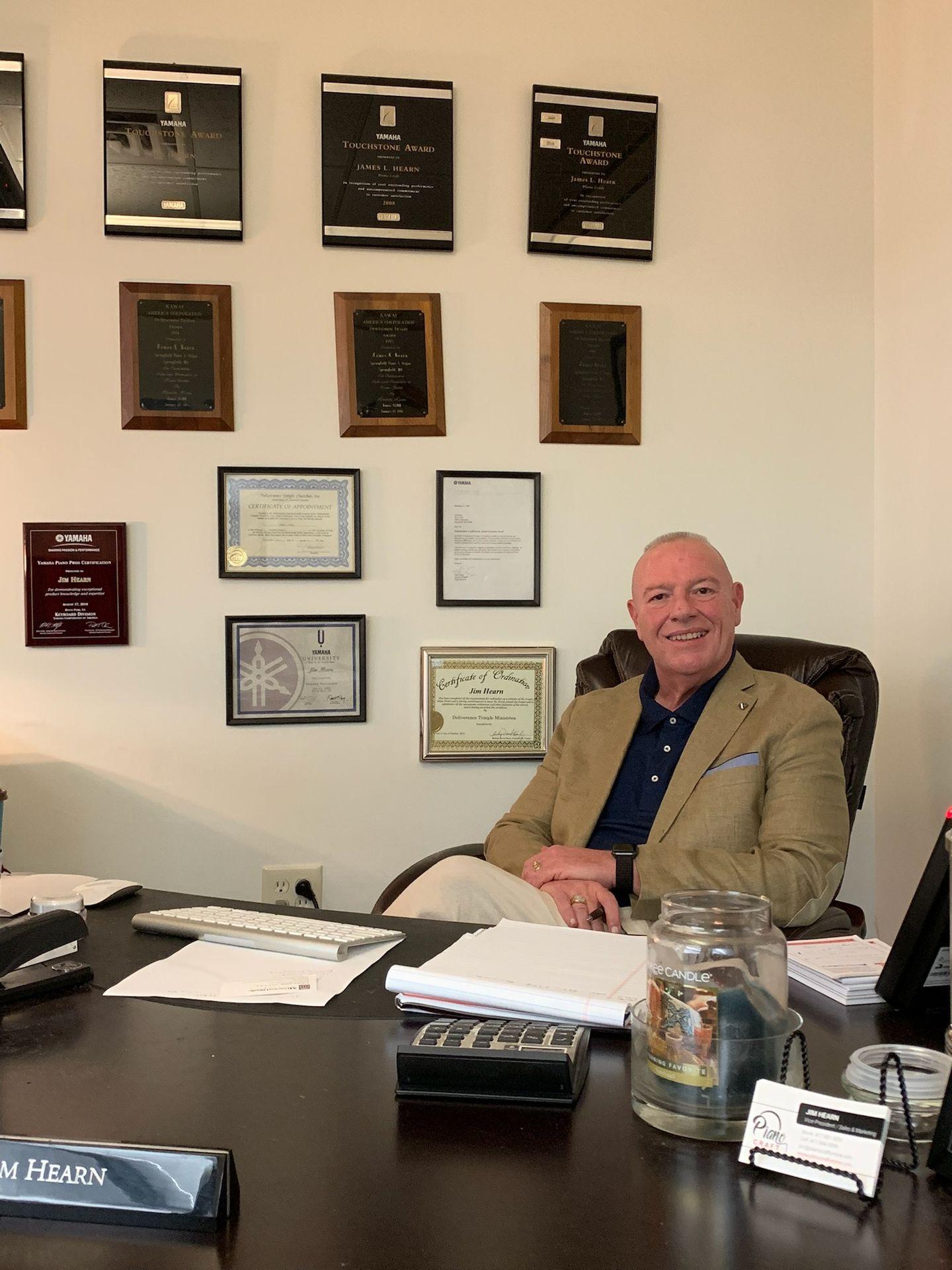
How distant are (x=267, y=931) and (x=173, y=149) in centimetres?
218

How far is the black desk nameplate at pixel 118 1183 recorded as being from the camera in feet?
2.54

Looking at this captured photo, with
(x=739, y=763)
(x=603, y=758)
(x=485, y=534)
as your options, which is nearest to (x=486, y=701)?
(x=485, y=534)

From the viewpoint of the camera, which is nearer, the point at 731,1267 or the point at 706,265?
the point at 731,1267

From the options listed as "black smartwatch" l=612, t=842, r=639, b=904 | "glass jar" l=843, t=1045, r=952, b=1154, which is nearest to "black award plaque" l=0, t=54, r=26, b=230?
"black smartwatch" l=612, t=842, r=639, b=904

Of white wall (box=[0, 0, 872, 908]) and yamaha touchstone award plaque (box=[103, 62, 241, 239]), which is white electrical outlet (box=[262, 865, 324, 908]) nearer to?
white wall (box=[0, 0, 872, 908])

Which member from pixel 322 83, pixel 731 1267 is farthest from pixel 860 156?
pixel 731 1267

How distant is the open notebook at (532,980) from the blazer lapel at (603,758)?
37.7 inches

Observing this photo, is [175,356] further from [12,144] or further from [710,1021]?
[710,1021]

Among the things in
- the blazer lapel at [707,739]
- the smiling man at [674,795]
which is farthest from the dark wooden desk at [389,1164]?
the blazer lapel at [707,739]

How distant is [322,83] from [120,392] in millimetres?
930

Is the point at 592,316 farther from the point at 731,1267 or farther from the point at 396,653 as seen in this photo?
the point at 731,1267

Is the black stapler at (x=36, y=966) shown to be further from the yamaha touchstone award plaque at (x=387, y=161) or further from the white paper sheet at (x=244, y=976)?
the yamaha touchstone award plaque at (x=387, y=161)

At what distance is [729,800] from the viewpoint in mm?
2209

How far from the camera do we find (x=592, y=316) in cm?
301
